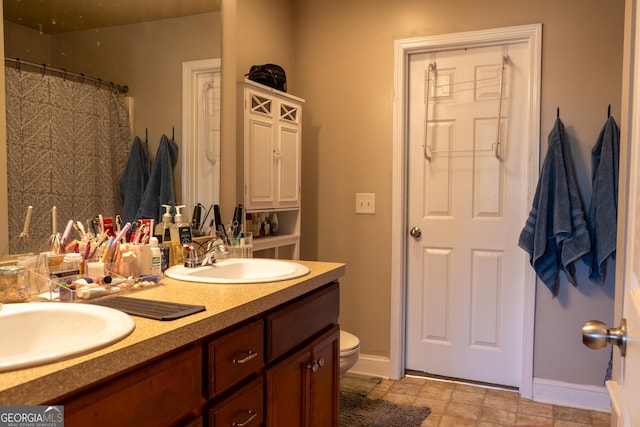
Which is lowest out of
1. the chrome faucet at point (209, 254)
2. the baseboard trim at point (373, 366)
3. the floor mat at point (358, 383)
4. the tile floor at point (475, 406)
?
the floor mat at point (358, 383)

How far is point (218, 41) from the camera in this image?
2342 mm

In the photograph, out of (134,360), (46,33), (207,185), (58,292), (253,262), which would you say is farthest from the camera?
(207,185)

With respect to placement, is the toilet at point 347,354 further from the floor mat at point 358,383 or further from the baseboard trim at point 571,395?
the baseboard trim at point 571,395

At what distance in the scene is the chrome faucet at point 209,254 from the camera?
6.17 ft

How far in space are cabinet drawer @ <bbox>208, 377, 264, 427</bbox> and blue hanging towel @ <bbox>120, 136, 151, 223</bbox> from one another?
0.81 meters

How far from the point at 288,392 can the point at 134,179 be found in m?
0.94

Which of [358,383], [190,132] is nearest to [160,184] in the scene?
[190,132]

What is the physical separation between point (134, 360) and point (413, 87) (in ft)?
8.08

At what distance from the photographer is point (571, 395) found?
2.68 metres

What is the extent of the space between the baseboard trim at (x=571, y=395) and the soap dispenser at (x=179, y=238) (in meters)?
2.02

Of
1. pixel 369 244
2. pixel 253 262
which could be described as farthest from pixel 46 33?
pixel 369 244

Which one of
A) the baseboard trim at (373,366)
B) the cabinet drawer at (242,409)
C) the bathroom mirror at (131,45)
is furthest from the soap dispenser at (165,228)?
the baseboard trim at (373,366)

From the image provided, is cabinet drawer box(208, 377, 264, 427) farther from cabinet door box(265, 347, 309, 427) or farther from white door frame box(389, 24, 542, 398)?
white door frame box(389, 24, 542, 398)

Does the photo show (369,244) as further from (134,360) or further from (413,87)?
(134,360)
